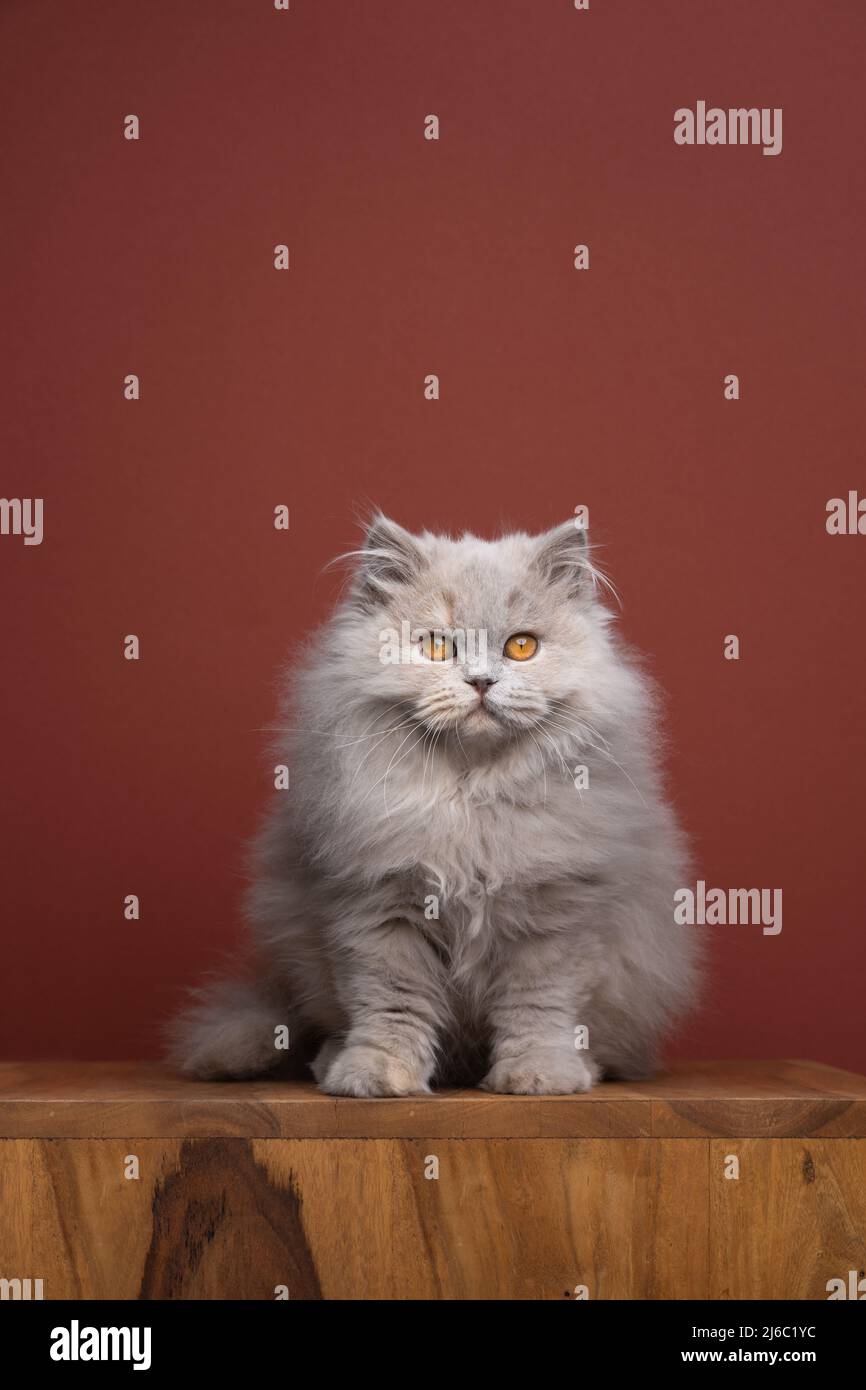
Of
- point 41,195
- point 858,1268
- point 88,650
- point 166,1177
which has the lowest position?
point 858,1268

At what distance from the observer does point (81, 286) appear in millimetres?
3025

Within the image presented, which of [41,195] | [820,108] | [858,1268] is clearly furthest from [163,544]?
[858,1268]

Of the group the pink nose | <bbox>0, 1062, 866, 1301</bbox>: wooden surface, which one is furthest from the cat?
<bbox>0, 1062, 866, 1301</bbox>: wooden surface

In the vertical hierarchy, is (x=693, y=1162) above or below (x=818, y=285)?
below

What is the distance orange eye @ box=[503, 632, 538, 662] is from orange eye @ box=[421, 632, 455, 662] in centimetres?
8

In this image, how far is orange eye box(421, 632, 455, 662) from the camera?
201 cm

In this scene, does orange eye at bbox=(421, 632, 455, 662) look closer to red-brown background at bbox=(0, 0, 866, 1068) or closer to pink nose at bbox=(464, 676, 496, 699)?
pink nose at bbox=(464, 676, 496, 699)

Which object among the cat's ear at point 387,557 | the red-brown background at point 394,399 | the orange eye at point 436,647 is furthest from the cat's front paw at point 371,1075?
the red-brown background at point 394,399

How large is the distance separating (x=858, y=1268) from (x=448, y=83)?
7.75 feet

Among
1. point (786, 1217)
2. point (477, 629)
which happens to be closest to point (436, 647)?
point (477, 629)

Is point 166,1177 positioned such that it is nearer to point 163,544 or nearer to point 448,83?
point 163,544

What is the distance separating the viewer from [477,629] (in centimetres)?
199

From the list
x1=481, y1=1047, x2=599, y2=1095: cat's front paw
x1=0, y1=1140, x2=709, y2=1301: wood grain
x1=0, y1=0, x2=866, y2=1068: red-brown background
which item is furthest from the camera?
x1=0, y1=0, x2=866, y2=1068: red-brown background

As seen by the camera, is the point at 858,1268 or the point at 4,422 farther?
the point at 4,422
